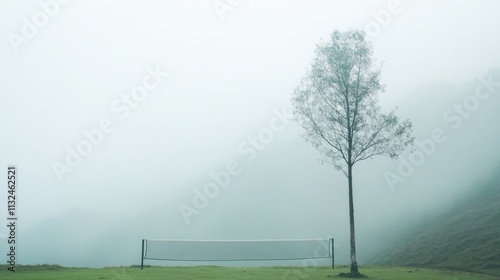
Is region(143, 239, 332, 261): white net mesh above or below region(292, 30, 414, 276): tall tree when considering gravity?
below

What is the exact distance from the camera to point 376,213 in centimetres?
8944

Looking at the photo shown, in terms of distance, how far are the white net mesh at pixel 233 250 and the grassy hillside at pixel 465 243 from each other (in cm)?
1227

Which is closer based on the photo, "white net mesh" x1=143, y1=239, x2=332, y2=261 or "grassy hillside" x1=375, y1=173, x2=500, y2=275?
"white net mesh" x1=143, y1=239, x2=332, y2=261

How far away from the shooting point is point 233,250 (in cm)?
2723

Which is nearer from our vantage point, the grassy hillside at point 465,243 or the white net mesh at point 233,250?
the white net mesh at point 233,250

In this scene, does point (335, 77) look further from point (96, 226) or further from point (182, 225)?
point (96, 226)

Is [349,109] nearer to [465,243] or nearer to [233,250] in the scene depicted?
[233,250]

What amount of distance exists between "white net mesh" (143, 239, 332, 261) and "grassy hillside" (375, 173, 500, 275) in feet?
40.3

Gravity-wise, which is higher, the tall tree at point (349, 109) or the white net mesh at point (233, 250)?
the tall tree at point (349, 109)

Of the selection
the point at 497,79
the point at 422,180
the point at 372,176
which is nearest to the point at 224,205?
the point at 372,176

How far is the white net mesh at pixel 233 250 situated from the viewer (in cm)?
2639

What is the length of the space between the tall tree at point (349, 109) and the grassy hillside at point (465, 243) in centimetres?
1187

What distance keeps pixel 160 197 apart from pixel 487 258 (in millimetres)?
122633

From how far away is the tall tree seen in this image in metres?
27.8
